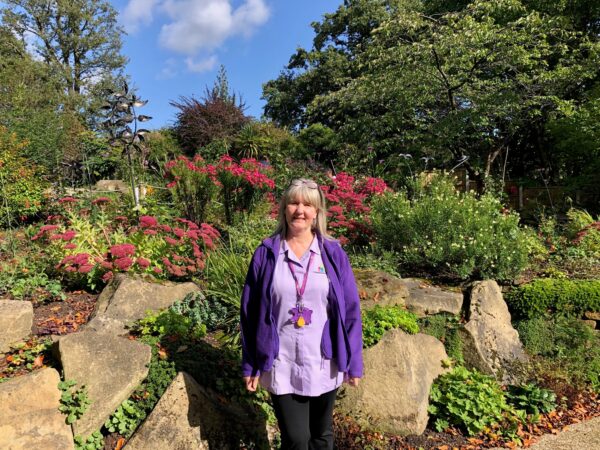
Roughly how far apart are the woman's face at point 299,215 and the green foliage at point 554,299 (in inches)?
129

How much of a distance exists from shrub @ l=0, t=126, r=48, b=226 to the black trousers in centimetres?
632

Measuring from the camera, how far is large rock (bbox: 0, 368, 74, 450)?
86.2 inches

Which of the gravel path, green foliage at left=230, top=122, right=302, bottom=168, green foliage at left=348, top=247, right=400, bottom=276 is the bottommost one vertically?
the gravel path

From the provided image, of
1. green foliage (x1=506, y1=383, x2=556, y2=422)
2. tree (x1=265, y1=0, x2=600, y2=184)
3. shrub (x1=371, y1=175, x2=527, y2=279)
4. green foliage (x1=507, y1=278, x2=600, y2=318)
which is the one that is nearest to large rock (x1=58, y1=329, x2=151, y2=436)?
green foliage (x1=506, y1=383, x2=556, y2=422)

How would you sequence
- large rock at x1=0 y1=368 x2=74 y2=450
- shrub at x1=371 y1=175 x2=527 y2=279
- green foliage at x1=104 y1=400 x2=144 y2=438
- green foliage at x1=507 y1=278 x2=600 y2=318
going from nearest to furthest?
1. large rock at x1=0 y1=368 x2=74 y2=450
2. green foliage at x1=104 y1=400 x2=144 y2=438
3. green foliage at x1=507 y1=278 x2=600 y2=318
4. shrub at x1=371 y1=175 x2=527 y2=279

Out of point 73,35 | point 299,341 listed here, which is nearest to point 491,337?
point 299,341

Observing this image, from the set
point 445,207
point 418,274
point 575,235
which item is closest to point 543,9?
point 575,235

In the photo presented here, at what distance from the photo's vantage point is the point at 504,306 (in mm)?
4223

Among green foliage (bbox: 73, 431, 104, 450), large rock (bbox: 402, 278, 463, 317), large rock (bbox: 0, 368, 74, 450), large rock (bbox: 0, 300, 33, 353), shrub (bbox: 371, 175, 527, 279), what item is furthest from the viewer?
shrub (bbox: 371, 175, 527, 279)

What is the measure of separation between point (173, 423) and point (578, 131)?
953cm

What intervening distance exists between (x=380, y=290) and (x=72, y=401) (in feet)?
8.51

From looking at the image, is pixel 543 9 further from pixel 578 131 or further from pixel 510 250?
pixel 510 250

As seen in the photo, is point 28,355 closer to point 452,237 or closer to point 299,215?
point 299,215

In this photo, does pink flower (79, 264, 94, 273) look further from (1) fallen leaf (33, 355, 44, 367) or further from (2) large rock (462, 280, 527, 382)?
(2) large rock (462, 280, 527, 382)
